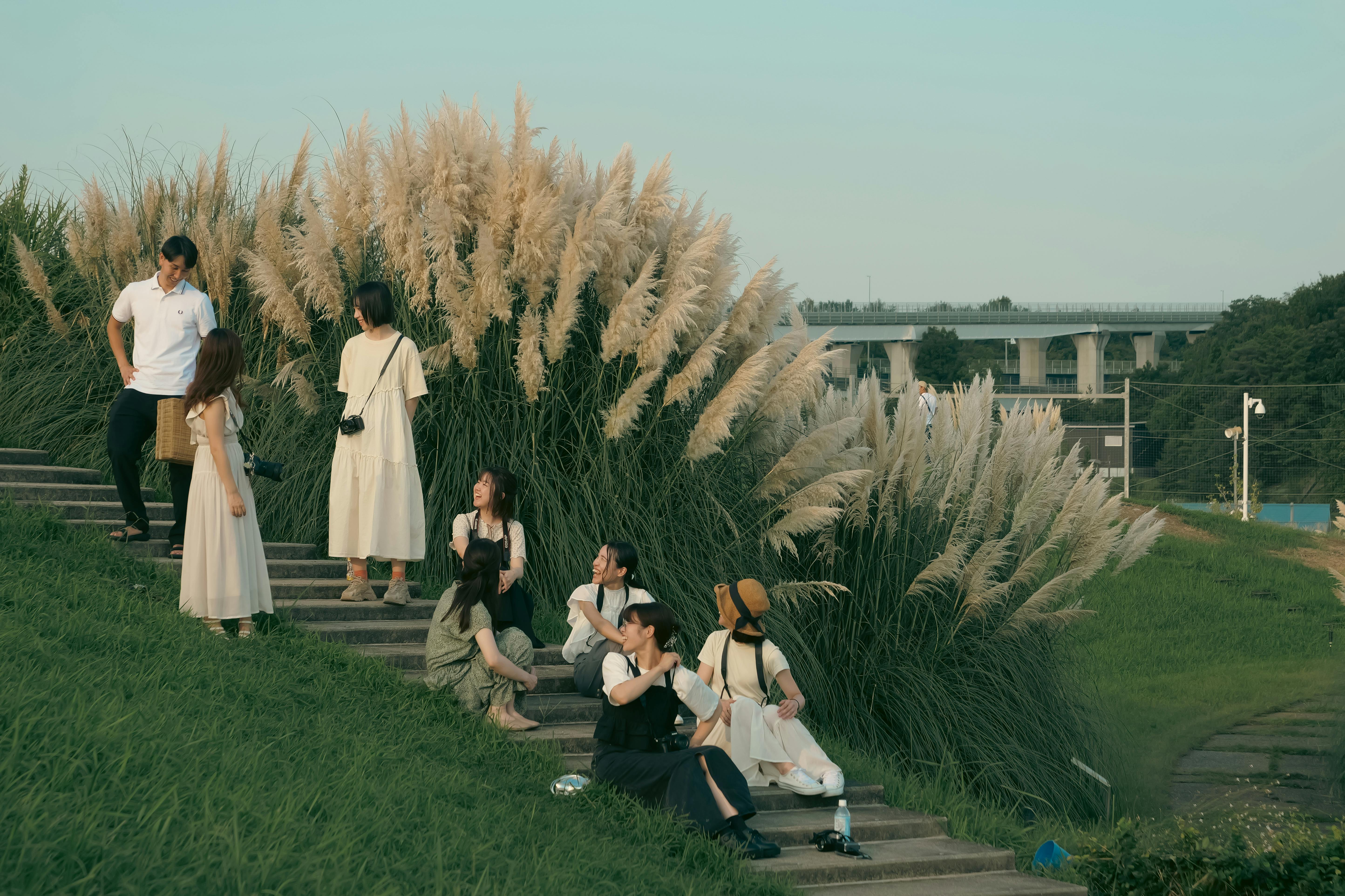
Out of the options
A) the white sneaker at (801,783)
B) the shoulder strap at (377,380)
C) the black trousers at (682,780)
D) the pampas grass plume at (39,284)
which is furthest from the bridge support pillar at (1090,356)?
the black trousers at (682,780)

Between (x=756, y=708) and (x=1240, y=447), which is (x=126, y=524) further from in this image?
(x=1240, y=447)

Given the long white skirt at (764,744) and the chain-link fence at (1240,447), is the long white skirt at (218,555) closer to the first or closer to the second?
the long white skirt at (764,744)

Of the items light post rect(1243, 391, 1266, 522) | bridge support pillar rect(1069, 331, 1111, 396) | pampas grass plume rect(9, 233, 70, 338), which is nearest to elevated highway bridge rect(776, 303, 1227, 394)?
bridge support pillar rect(1069, 331, 1111, 396)

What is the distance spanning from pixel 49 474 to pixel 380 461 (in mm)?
2926

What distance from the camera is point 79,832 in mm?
2570

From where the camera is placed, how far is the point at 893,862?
474 cm

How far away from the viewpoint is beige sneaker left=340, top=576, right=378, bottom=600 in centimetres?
640

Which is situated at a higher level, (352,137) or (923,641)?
(352,137)

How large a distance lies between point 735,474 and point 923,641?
5.06 feet

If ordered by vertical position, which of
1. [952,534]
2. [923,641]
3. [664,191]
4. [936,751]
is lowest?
[936,751]

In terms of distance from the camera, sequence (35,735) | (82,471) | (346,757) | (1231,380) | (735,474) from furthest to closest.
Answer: (1231,380)
(82,471)
(735,474)
(346,757)
(35,735)

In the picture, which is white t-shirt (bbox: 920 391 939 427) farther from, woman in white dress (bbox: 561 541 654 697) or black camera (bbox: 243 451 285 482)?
black camera (bbox: 243 451 285 482)

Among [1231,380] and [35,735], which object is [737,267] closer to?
[35,735]

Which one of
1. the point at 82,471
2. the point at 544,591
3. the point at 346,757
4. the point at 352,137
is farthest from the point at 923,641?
the point at 82,471
